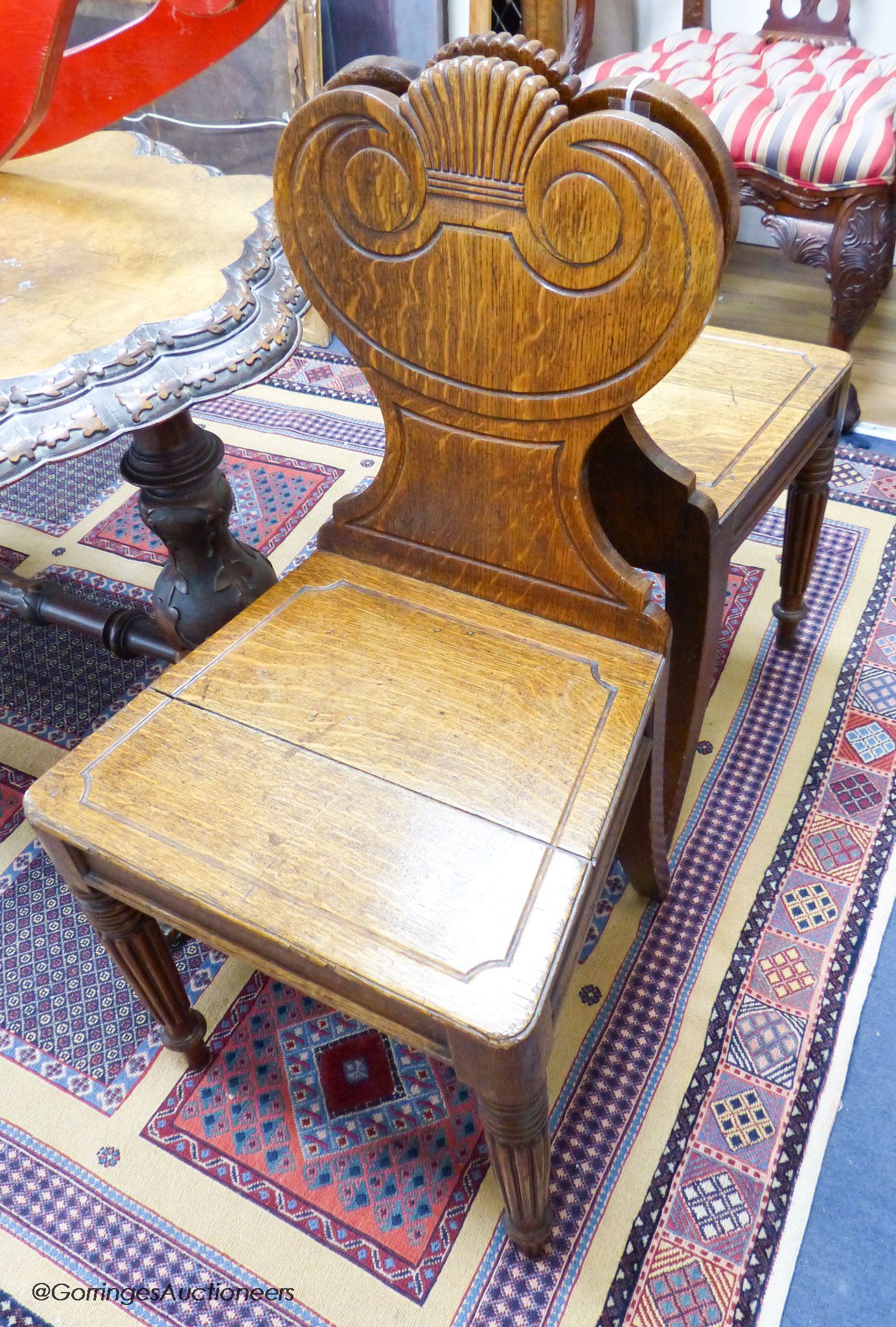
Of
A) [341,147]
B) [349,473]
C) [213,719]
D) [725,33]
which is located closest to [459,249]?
[341,147]

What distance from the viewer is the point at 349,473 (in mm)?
2371

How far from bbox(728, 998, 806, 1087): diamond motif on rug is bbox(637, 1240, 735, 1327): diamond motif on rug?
0.82ft

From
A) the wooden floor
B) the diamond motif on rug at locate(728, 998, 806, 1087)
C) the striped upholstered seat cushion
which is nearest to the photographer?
the diamond motif on rug at locate(728, 998, 806, 1087)

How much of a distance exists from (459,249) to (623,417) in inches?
9.8

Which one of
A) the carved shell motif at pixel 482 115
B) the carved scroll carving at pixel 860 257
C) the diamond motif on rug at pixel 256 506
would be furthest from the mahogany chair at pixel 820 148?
the carved shell motif at pixel 482 115

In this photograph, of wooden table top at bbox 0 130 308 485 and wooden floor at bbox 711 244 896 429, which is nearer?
wooden table top at bbox 0 130 308 485

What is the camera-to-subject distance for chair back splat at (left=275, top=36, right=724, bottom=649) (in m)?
0.80

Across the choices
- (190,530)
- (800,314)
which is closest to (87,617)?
(190,530)

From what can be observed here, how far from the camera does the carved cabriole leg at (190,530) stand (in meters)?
1.44

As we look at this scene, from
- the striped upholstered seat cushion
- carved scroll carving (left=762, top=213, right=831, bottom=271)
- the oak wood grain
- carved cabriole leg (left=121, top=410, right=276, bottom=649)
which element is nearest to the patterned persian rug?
carved cabriole leg (left=121, top=410, right=276, bottom=649)

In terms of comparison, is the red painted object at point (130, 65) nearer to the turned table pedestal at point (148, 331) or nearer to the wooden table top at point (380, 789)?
the turned table pedestal at point (148, 331)

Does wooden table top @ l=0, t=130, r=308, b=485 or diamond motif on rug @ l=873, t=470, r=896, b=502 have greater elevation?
wooden table top @ l=0, t=130, r=308, b=485

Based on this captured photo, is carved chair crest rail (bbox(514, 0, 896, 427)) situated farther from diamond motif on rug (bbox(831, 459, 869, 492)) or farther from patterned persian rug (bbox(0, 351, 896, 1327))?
patterned persian rug (bbox(0, 351, 896, 1327))

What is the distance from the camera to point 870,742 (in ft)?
5.54
